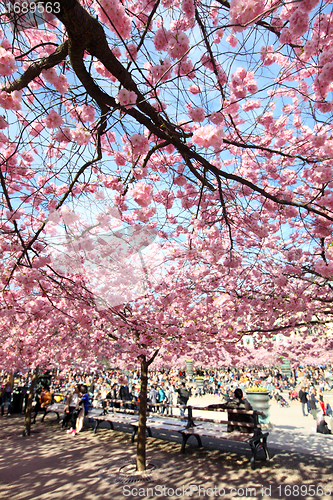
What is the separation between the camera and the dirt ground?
501 centimetres

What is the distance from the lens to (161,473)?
19.7 feet

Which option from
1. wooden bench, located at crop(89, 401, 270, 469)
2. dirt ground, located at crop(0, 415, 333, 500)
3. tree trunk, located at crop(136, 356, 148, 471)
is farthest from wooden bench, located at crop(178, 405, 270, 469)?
tree trunk, located at crop(136, 356, 148, 471)

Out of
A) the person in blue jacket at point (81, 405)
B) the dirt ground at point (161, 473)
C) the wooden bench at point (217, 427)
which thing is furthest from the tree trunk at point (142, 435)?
the person in blue jacket at point (81, 405)

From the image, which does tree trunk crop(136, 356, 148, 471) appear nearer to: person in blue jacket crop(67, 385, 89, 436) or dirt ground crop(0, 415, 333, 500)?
dirt ground crop(0, 415, 333, 500)

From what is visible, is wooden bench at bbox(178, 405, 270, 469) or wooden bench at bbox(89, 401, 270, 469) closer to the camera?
wooden bench at bbox(178, 405, 270, 469)

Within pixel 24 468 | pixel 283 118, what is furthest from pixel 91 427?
pixel 283 118

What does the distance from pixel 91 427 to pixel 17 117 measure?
11088mm

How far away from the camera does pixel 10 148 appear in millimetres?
4281

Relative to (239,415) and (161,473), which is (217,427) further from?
(161,473)

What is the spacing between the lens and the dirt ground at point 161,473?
5008 mm

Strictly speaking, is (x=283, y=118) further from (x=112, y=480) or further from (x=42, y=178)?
(x=112, y=480)

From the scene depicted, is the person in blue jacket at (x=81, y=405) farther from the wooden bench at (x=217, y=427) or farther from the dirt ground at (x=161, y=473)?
the dirt ground at (x=161, y=473)

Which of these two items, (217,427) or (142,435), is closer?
(142,435)

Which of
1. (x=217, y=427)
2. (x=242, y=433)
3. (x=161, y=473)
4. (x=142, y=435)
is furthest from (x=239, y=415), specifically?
(x=142, y=435)
